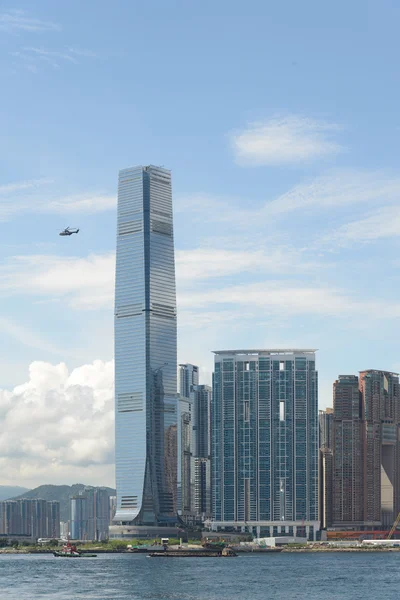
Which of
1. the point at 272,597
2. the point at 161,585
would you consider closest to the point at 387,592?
the point at 272,597

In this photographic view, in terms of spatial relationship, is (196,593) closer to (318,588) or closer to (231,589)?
(231,589)

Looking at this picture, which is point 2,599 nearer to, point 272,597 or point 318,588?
point 272,597

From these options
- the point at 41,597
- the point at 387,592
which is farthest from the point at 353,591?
the point at 41,597

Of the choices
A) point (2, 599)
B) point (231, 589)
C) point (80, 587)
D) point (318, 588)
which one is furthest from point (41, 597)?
point (318, 588)

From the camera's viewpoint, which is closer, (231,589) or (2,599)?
(2,599)

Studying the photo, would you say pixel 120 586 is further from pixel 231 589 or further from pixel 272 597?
pixel 272 597

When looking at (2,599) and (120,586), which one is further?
(120,586)

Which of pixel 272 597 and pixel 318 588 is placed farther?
pixel 318 588
